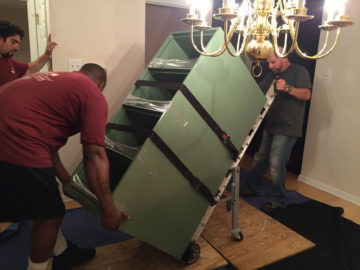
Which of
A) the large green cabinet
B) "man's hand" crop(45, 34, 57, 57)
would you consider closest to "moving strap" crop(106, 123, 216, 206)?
the large green cabinet

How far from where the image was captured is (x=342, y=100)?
2781 millimetres

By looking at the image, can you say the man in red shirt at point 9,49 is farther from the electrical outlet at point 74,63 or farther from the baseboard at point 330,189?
the baseboard at point 330,189

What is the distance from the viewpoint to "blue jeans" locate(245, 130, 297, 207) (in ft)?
8.21

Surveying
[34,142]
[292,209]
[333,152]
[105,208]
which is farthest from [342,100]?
[34,142]

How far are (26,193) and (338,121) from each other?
2828 millimetres

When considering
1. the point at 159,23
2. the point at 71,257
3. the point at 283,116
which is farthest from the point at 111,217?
the point at 159,23

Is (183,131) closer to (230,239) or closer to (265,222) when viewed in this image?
(230,239)

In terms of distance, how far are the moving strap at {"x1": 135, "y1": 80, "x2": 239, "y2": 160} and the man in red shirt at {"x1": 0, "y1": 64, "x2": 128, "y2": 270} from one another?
0.48m

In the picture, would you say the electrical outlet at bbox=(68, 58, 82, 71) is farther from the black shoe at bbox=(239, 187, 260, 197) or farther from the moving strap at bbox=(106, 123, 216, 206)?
the black shoe at bbox=(239, 187, 260, 197)

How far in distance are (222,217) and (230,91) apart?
1.18m

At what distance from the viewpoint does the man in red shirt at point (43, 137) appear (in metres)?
1.20

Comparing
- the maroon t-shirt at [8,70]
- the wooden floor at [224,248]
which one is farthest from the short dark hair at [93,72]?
the wooden floor at [224,248]

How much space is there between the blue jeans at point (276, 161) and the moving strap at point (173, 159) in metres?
1.00

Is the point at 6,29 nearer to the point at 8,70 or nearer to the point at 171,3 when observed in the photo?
the point at 8,70
